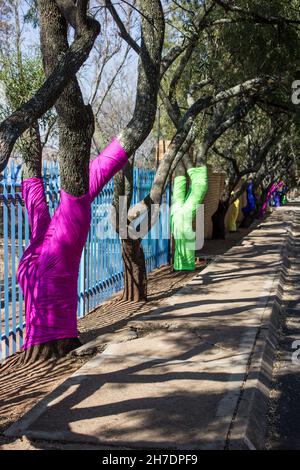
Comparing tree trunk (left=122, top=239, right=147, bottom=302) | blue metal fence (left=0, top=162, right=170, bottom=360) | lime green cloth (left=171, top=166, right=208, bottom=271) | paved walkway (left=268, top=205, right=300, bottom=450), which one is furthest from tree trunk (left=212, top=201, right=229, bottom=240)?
tree trunk (left=122, top=239, right=147, bottom=302)

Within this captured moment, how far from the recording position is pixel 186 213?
40.5 ft

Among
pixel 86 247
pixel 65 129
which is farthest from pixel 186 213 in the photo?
pixel 65 129

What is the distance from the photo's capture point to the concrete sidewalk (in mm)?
4098

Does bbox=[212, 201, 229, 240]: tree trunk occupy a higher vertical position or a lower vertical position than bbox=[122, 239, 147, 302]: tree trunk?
higher

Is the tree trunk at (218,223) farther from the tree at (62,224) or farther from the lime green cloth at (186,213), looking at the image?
the tree at (62,224)

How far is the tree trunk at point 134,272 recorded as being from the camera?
9.34 meters

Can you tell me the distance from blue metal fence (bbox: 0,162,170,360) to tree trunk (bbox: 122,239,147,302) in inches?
14.4

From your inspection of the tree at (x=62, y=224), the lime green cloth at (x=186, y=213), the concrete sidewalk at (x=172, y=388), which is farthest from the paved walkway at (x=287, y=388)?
the lime green cloth at (x=186, y=213)

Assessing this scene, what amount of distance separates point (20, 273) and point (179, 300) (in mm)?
3111

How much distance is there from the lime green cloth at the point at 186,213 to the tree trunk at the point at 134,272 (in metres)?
3.08

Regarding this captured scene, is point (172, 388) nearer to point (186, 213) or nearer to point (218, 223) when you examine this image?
point (186, 213)

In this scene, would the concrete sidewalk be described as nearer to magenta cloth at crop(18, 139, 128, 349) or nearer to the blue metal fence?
magenta cloth at crop(18, 139, 128, 349)
